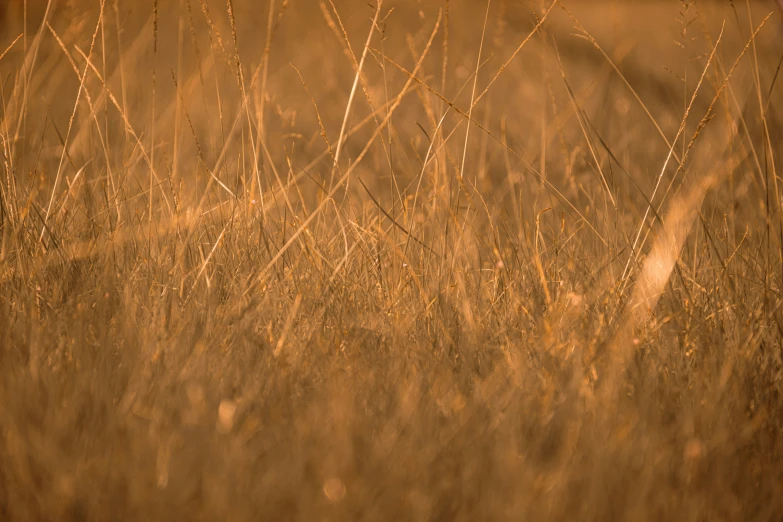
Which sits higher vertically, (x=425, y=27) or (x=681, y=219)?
(x=425, y=27)

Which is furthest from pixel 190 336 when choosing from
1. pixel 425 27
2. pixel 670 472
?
pixel 425 27

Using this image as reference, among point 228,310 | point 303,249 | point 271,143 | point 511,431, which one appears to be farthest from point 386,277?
point 271,143

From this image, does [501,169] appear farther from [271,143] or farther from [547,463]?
[547,463]

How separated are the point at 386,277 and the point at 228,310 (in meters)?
0.30

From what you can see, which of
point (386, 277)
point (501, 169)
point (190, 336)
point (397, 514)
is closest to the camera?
point (397, 514)

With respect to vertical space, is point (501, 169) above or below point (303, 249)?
below

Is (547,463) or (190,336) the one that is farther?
(190,336)

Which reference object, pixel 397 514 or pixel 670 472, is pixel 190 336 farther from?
pixel 670 472

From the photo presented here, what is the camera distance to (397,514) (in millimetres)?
681

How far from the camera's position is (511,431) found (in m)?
0.75

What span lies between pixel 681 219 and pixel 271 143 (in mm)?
1826

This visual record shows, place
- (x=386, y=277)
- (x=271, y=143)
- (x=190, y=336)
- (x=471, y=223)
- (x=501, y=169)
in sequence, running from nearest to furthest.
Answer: (x=190, y=336) < (x=386, y=277) < (x=471, y=223) < (x=271, y=143) < (x=501, y=169)

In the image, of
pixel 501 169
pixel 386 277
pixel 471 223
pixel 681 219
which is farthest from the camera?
pixel 501 169

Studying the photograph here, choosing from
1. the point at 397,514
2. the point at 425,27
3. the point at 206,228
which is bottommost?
the point at 206,228
